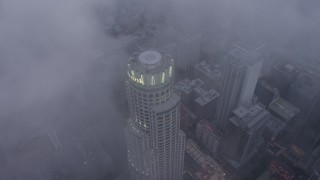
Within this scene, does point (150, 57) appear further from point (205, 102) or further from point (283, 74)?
point (283, 74)

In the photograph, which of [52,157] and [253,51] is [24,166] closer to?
[52,157]

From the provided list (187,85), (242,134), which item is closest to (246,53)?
(242,134)

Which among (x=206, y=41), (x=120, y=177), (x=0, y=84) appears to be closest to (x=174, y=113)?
(x=0, y=84)

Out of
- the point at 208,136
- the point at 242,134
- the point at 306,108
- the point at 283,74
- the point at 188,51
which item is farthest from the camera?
the point at 188,51

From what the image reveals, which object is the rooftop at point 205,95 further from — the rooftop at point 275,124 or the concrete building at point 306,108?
the concrete building at point 306,108

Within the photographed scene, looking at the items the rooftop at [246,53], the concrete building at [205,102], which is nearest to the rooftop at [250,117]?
the rooftop at [246,53]

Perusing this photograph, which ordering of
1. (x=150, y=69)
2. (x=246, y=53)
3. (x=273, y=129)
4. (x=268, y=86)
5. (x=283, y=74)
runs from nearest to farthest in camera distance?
(x=150, y=69)
(x=246, y=53)
(x=273, y=129)
(x=268, y=86)
(x=283, y=74)

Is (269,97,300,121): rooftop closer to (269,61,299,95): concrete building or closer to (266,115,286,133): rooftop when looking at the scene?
(266,115,286,133): rooftop
